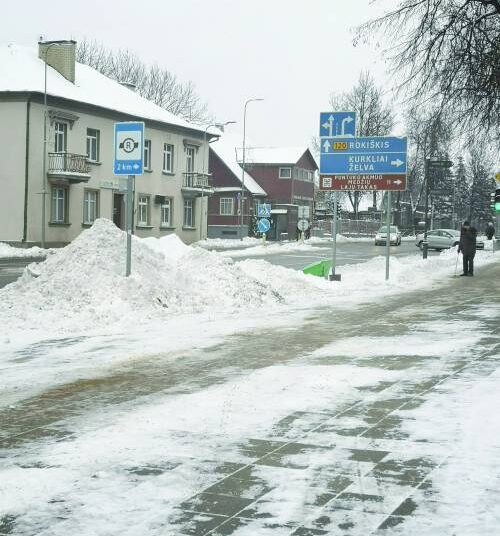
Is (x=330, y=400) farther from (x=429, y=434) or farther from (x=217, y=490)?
(x=217, y=490)

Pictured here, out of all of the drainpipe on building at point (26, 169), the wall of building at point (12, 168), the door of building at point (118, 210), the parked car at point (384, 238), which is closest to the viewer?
the drainpipe on building at point (26, 169)

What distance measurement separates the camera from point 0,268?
24547 millimetres

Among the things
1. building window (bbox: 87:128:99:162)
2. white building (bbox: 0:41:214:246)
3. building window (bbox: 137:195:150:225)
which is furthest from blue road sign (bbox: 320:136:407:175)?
building window (bbox: 137:195:150:225)

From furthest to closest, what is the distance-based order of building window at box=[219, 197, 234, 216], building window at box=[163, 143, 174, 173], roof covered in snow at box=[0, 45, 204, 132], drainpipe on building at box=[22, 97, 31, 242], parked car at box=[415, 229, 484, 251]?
1. building window at box=[219, 197, 234, 216]
2. parked car at box=[415, 229, 484, 251]
3. building window at box=[163, 143, 174, 173]
4. roof covered in snow at box=[0, 45, 204, 132]
5. drainpipe on building at box=[22, 97, 31, 242]

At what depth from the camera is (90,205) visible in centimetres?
4153

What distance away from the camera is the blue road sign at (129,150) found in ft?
40.9

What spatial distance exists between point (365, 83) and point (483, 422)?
76.2 metres

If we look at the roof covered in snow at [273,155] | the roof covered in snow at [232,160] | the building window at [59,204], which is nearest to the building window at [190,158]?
the building window at [59,204]

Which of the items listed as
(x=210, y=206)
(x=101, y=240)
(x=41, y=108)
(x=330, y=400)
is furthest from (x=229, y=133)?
(x=330, y=400)

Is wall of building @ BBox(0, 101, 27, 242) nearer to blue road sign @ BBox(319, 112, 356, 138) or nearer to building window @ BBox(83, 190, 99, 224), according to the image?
building window @ BBox(83, 190, 99, 224)

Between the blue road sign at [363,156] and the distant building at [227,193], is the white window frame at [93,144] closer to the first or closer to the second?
the blue road sign at [363,156]

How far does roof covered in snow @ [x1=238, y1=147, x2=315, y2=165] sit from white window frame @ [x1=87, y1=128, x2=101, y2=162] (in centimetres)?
3293

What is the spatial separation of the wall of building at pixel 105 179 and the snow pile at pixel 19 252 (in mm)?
1929

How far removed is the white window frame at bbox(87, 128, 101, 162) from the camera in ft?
134
